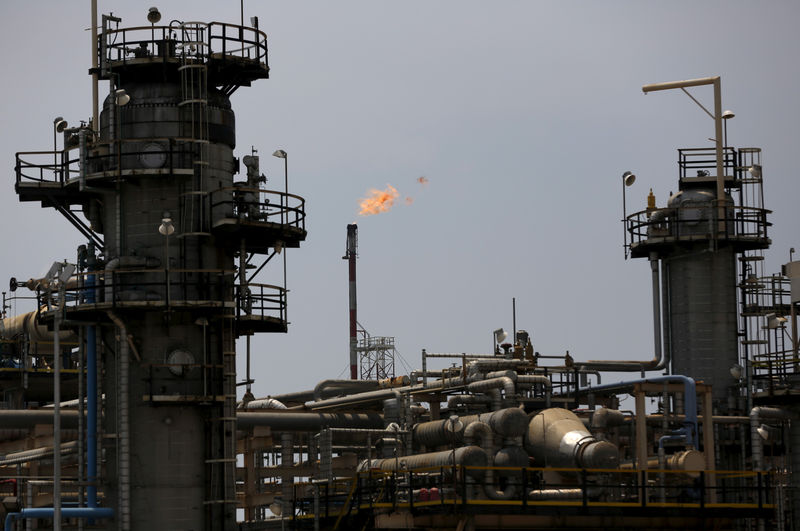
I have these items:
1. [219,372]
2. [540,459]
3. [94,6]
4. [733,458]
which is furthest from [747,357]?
[94,6]

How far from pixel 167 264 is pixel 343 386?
16.3 m

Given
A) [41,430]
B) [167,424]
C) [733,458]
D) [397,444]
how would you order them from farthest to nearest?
[733,458]
[41,430]
[397,444]
[167,424]

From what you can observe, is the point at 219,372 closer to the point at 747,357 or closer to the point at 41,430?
the point at 41,430

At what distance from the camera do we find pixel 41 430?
208 ft

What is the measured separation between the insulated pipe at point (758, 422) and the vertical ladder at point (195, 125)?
23.6 metres

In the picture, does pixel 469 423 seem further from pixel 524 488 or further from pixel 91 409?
pixel 91 409

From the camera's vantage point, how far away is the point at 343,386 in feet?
228

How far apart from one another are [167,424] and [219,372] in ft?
8.30

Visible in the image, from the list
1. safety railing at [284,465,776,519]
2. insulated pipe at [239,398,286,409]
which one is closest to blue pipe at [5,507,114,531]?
safety railing at [284,465,776,519]

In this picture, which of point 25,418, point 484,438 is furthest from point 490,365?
point 25,418

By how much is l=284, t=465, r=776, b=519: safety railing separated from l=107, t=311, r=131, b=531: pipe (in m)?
7.18

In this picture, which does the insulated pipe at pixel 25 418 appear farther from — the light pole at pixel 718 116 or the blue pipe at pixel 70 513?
the light pole at pixel 718 116

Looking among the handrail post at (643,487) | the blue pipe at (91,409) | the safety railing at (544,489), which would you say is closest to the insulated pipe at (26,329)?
the blue pipe at (91,409)

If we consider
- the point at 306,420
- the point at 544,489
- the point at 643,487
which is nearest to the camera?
the point at 643,487
